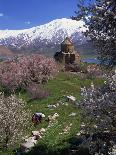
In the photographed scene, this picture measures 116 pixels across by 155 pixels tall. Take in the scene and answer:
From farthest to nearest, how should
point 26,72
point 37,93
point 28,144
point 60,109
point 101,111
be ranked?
point 26,72 → point 37,93 → point 60,109 → point 28,144 → point 101,111

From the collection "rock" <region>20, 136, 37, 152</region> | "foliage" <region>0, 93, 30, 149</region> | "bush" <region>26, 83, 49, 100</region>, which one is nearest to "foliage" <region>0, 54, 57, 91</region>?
"bush" <region>26, 83, 49, 100</region>

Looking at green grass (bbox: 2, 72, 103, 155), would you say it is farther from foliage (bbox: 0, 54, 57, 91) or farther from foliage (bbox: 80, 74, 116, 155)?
foliage (bbox: 80, 74, 116, 155)

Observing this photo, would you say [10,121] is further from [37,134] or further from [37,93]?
[37,93]

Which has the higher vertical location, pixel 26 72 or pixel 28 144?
pixel 26 72

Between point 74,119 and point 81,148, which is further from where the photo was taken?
point 74,119

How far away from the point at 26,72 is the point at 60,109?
61.7 feet

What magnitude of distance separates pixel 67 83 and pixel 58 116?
24880 millimetres

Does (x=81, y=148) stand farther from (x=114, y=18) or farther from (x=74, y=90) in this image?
(x=74, y=90)

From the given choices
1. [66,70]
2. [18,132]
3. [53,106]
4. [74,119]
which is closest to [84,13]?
[18,132]

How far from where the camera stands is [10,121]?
28.1 metres

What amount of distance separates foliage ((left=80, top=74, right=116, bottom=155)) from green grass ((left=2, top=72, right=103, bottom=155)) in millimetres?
2872

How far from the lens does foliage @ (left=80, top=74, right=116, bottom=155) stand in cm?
1969

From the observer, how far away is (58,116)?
3581cm

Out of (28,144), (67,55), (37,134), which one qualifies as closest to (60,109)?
(37,134)
